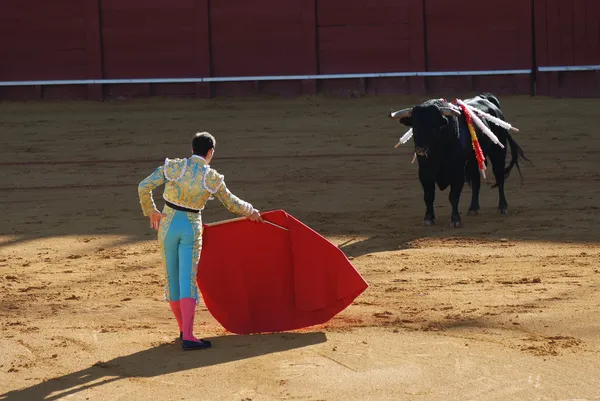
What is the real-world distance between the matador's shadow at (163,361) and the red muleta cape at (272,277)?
112 millimetres

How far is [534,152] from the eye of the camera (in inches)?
390

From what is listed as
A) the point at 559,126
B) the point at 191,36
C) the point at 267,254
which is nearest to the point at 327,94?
the point at 191,36

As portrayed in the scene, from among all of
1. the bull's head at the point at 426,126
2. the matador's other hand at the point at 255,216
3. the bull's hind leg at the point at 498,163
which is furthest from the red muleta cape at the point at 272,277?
the bull's hind leg at the point at 498,163

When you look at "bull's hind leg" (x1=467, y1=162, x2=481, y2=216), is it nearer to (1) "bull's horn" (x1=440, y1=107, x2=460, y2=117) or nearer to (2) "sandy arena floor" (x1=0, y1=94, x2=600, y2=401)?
(2) "sandy arena floor" (x1=0, y1=94, x2=600, y2=401)

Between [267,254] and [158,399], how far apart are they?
1114 millimetres

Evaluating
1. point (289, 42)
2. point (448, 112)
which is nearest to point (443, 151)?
point (448, 112)

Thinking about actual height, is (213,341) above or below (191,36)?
below

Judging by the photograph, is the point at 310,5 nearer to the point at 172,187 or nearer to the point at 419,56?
the point at 419,56

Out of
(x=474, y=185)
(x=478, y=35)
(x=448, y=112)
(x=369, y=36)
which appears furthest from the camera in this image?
(x=369, y=36)

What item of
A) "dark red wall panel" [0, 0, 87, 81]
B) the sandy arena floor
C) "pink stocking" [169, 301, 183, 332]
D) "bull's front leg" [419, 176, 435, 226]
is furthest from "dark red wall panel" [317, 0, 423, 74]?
"pink stocking" [169, 301, 183, 332]

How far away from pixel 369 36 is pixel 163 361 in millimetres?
8845

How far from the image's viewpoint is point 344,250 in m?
6.46

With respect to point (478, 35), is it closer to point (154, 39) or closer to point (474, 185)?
point (154, 39)

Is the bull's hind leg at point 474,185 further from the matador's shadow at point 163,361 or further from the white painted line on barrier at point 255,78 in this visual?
the white painted line on barrier at point 255,78
